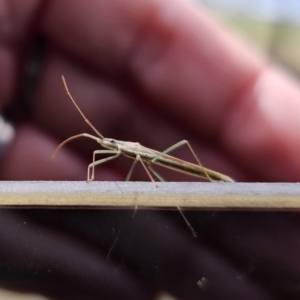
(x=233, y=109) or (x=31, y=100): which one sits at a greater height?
(x=233, y=109)

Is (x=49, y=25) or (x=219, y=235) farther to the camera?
(x=49, y=25)

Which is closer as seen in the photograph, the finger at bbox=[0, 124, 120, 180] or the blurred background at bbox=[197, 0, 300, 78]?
the finger at bbox=[0, 124, 120, 180]

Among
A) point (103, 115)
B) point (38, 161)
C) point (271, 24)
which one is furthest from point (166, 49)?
point (271, 24)

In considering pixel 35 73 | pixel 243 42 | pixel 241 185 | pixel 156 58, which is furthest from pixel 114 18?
pixel 241 185

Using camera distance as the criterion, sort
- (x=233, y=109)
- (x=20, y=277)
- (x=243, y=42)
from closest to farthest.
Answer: (x=20, y=277) < (x=233, y=109) < (x=243, y=42)

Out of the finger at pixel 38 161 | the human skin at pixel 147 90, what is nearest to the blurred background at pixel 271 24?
the human skin at pixel 147 90

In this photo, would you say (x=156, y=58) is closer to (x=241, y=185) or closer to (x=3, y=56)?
(x=3, y=56)

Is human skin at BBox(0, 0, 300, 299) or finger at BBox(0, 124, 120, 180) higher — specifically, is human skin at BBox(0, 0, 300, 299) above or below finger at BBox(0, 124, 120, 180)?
above

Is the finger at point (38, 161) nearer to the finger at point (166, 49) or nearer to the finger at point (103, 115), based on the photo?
the finger at point (103, 115)

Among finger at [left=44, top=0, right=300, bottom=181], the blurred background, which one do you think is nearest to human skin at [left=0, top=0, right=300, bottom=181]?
finger at [left=44, top=0, right=300, bottom=181]

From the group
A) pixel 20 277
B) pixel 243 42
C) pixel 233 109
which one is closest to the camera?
pixel 20 277

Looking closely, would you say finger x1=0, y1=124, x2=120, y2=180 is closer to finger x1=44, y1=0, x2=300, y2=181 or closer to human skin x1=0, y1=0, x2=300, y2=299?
human skin x1=0, y1=0, x2=300, y2=299
